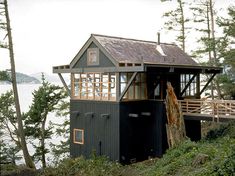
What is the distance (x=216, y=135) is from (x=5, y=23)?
16814mm

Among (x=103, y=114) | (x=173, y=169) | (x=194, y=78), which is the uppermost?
(x=194, y=78)

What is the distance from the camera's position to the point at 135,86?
2153 cm

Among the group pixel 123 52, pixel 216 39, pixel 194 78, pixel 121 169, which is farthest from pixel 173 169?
pixel 216 39

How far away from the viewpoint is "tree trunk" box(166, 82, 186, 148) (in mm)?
20438

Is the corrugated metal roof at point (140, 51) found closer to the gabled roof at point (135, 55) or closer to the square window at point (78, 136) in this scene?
the gabled roof at point (135, 55)

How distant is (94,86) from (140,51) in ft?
13.6

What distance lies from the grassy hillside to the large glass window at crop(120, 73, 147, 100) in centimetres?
425

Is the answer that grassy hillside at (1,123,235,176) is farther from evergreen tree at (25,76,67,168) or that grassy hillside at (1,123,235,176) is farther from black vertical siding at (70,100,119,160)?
evergreen tree at (25,76,67,168)

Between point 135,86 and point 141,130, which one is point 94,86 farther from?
point 141,130

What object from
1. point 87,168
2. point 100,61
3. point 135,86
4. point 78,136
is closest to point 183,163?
point 87,168

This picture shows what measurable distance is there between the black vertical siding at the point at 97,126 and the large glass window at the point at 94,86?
43cm

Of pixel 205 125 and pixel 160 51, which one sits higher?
pixel 160 51

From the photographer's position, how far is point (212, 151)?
16281mm

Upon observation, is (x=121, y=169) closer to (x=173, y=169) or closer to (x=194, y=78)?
(x=173, y=169)
